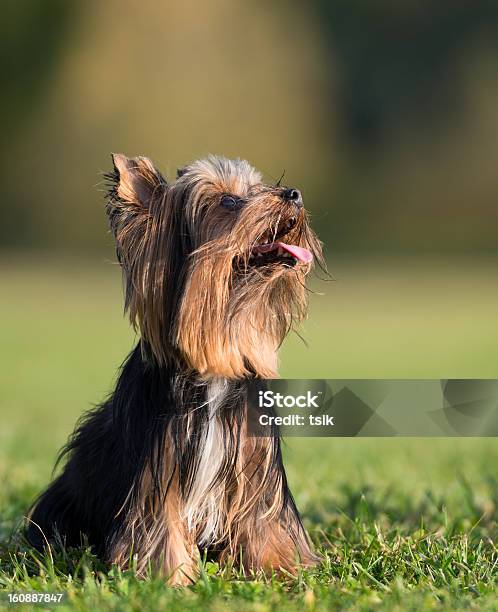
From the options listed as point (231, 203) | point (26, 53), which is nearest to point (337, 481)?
point (231, 203)

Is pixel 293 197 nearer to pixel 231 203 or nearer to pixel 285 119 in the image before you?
pixel 231 203

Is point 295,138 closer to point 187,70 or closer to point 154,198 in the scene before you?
point 187,70

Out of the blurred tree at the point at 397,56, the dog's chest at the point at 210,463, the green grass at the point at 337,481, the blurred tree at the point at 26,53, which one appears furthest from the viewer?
the blurred tree at the point at 397,56

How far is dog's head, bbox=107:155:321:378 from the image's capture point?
4152 mm

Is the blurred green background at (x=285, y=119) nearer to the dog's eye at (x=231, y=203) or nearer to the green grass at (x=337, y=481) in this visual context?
the green grass at (x=337, y=481)

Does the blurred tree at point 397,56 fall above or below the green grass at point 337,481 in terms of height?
above

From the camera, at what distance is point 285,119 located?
39812mm

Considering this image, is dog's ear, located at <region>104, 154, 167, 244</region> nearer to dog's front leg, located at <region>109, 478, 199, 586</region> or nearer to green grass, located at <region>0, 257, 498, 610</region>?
dog's front leg, located at <region>109, 478, 199, 586</region>

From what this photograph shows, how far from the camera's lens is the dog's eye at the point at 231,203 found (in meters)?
4.27

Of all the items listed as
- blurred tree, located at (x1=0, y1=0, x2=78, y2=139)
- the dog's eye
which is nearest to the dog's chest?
the dog's eye

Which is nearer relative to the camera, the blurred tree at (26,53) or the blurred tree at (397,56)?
the blurred tree at (26,53)

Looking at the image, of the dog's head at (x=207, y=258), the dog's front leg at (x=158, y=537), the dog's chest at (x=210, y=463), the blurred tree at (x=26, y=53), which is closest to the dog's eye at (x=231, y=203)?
the dog's head at (x=207, y=258)

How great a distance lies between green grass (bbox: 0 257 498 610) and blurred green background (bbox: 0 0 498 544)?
7.12m

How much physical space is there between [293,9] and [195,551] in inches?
1633
